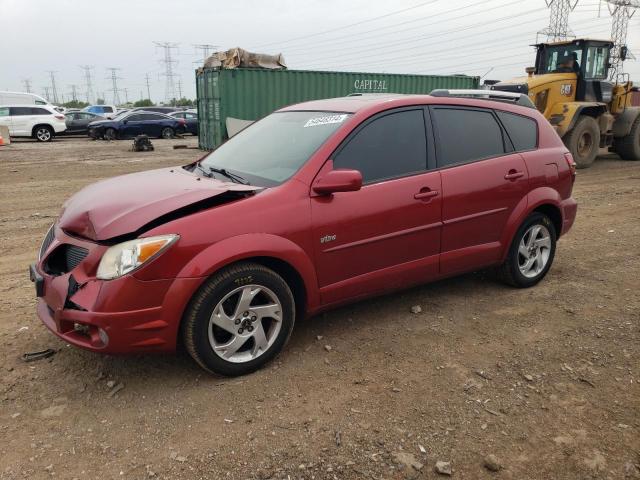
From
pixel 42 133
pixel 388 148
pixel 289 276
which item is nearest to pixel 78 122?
pixel 42 133

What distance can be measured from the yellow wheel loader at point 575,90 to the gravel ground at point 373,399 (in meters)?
8.77

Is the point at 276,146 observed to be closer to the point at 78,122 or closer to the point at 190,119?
the point at 190,119

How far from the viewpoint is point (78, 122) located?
83.3 feet

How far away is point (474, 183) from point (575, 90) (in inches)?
405

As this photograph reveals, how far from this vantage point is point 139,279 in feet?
9.19

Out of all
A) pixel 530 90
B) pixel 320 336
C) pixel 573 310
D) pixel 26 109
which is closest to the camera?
pixel 320 336

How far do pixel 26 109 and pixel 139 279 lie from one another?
23751 millimetres

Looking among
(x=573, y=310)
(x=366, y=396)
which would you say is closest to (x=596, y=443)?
(x=366, y=396)

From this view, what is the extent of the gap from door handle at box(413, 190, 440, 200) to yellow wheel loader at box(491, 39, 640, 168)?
9.23m

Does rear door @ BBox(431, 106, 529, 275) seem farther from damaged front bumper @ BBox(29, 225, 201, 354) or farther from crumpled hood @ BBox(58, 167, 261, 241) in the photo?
damaged front bumper @ BBox(29, 225, 201, 354)

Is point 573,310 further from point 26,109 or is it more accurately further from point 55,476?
point 26,109

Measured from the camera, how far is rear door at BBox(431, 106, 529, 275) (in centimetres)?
398

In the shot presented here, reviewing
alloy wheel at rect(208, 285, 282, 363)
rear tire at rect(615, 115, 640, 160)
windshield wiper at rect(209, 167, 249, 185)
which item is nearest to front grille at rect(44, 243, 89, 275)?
alloy wheel at rect(208, 285, 282, 363)

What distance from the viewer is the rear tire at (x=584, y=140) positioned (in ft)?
40.5
